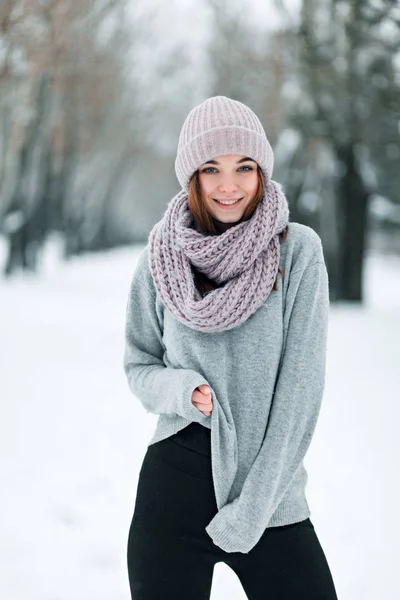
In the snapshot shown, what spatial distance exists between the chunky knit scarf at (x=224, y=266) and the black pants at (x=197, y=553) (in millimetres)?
363

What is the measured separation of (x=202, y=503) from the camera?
5.63ft

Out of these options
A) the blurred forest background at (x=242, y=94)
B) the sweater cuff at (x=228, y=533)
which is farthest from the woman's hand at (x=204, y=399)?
the blurred forest background at (x=242, y=94)

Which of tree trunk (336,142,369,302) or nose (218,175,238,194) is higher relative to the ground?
tree trunk (336,142,369,302)

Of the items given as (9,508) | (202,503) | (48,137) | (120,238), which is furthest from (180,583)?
(120,238)

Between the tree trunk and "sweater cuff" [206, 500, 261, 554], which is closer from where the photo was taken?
"sweater cuff" [206, 500, 261, 554]

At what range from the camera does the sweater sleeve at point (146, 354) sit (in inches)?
72.3

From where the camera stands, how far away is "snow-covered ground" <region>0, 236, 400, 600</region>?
3064 mm

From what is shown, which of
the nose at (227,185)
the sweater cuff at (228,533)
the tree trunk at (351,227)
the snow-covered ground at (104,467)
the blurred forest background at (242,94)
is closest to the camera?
the sweater cuff at (228,533)

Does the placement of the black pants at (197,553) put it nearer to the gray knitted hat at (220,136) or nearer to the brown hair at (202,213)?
the brown hair at (202,213)

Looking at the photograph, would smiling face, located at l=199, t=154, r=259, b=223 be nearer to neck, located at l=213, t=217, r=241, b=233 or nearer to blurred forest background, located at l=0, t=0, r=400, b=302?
neck, located at l=213, t=217, r=241, b=233

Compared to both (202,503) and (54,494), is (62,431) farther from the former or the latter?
(202,503)

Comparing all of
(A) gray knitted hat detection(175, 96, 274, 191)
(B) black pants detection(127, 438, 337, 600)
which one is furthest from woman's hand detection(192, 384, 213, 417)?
(A) gray knitted hat detection(175, 96, 274, 191)

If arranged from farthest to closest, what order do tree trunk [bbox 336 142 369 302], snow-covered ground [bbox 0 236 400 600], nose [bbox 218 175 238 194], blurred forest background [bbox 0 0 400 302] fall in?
tree trunk [bbox 336 142 369 302], blurred forest background [bbox 0 0 400 302], snow-covered ground [bbox 0 236 400 600], nose [bbox 218 175 238 194]

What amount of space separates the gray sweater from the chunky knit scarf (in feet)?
0.22
